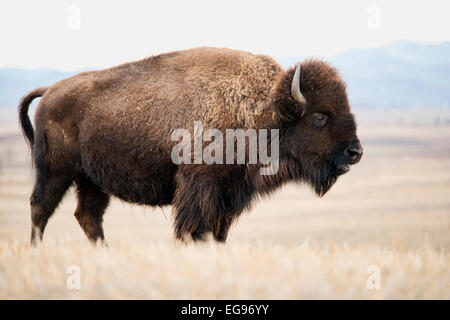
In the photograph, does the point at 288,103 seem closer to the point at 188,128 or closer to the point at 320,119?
the point at 320,119

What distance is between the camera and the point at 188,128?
5.87 metres

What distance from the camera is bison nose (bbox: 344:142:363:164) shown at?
5.48m

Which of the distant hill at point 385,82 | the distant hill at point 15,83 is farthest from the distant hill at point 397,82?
the distant hill at point 15,83

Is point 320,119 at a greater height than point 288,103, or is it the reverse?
point 288,103

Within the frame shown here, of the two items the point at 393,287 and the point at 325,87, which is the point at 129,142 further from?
the point at 393,287

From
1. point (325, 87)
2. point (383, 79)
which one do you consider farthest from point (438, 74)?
point (325, 87)

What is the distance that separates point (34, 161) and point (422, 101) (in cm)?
15269

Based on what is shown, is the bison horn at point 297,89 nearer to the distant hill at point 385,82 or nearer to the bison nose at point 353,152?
the bison nose at point 353,152

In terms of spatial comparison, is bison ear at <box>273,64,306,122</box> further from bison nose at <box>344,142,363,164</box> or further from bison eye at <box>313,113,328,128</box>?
bison nose at <box>344,142,363,164</box>

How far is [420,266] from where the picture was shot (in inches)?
170

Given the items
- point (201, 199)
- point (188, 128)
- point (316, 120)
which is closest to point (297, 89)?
point (316, 120)

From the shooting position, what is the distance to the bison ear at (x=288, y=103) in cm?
569

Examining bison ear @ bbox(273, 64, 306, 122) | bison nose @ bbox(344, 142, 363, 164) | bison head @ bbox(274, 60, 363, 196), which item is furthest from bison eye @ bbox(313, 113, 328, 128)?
bison nose @ bbox(344, 142, 363, 164)

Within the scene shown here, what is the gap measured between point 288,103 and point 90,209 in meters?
2.76
